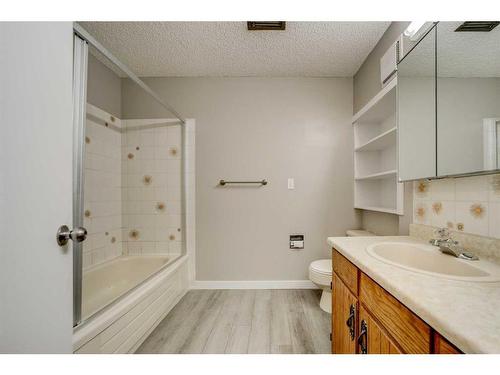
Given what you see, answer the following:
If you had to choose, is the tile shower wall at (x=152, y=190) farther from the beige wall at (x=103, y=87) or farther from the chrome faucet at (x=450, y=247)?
the chrome faucet at (x=450, y=247)

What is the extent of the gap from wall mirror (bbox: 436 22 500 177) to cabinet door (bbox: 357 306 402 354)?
28.8 inches

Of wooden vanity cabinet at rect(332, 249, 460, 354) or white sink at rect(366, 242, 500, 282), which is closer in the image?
wooden vanity cabinet at rect(332, 249, 460, 354)

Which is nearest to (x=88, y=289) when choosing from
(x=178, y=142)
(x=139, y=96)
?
(x=178, y=142)

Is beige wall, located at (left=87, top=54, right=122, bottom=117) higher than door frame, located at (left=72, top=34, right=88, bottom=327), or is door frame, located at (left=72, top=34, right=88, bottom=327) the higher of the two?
beige wall, located at (left=87, top=54, right=122, bottom=117)

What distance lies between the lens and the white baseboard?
2.25 metres

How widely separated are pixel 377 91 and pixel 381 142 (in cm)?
43

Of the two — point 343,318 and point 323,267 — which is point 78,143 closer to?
point 343,318

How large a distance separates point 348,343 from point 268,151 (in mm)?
1721

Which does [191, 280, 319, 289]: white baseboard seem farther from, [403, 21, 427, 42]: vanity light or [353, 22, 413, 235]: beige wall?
[403, 21, 427, 42]: vanity light

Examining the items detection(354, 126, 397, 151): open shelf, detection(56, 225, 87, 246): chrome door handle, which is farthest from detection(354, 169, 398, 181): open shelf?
detection(56, 225, 87, 246): chrome door handle

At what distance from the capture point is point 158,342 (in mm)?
1454

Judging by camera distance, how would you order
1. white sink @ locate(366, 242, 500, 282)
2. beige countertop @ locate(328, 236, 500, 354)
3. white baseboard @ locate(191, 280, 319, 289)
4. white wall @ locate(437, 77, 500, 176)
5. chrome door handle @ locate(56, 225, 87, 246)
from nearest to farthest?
beige countertop @ locate(328, 236, 500, 354), chrome door handle @ locate(56, 225, 87, 246), white sink @ locate(366, 242, 500, 282), white wall @ locate(437, 77, 500, 176), white baseboard @ locate(191, 280, 319, 289)

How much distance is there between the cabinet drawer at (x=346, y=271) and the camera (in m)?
0.96

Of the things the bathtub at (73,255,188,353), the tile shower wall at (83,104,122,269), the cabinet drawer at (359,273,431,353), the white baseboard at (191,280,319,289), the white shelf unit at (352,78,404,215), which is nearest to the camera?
the cabinet drawer at (359,273,431,353)
